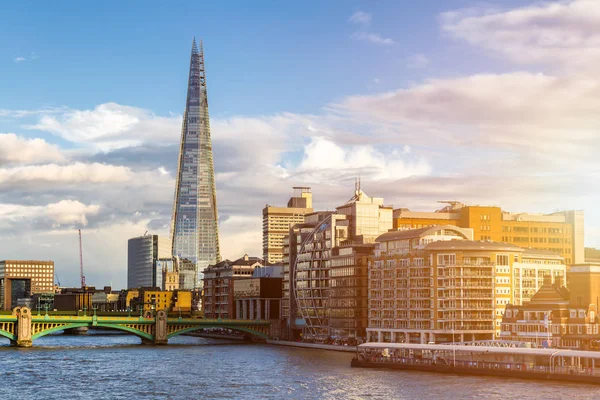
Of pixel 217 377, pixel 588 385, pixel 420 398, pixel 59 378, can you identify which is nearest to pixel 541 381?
pixel 588 385

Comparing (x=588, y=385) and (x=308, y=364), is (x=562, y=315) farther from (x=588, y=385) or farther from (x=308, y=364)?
(x=308, y=364)

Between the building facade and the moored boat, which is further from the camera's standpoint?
the building facade

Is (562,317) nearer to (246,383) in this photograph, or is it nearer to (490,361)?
(490,361)

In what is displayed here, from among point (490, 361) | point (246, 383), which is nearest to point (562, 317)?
point (490, 361)

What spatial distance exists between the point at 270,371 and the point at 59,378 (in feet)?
116

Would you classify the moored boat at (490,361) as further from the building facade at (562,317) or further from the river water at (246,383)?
the building facade at (562,317)

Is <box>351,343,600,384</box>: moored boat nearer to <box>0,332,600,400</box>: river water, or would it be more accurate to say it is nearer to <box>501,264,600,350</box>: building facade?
<box>0,332,600,400</box>: river water

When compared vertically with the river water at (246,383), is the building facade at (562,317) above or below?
above

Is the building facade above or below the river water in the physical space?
above

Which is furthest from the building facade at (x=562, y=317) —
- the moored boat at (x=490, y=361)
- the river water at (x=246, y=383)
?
the river water at (x=246, y=383)

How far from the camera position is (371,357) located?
178m

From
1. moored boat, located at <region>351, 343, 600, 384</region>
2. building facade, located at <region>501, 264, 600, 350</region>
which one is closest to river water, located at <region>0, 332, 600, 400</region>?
moored boat, located at <region>351, 343, 600, 384</region>

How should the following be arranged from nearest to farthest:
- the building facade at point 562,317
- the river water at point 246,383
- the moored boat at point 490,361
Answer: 1. the river water at point 246,383
2. the moored boat at point 490,361
3. the building facade at point 562,317

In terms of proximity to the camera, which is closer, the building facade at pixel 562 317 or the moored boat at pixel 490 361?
the moored boat at pixel 490 361
